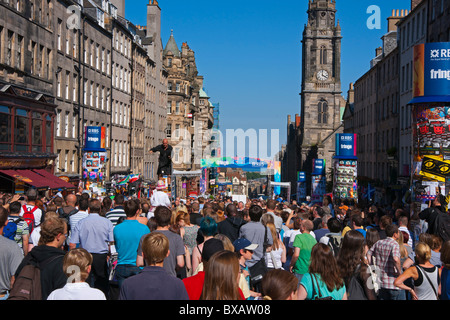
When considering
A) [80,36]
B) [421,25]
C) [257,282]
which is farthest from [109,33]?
[257,282]

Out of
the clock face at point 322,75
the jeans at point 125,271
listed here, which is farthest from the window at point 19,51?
the clock face at point 322,75

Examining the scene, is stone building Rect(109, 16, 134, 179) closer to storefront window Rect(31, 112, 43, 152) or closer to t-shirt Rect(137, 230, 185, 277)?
storefront window Rect(31, 112, 43, 152)

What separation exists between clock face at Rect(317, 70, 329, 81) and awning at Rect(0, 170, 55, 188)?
81426mm

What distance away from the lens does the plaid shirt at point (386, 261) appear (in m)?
8.83

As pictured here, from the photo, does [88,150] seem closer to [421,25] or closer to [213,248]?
[421,25]

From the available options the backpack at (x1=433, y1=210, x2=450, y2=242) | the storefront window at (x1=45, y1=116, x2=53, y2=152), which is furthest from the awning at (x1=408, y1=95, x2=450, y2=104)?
the storefront window at (x1=45, y1=116, x2=53, y2=152)

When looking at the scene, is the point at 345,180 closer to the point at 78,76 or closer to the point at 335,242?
the point at 78,76

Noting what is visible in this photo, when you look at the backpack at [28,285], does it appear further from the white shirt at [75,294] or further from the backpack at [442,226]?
the backpack at [442,226]

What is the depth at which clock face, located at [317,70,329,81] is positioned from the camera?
355ft

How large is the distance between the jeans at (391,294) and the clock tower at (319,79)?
318 ft

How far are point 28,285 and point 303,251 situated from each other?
4459 mm

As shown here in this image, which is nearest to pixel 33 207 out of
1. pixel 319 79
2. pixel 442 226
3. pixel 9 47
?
pixel 442 226

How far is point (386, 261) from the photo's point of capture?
29.3ft
